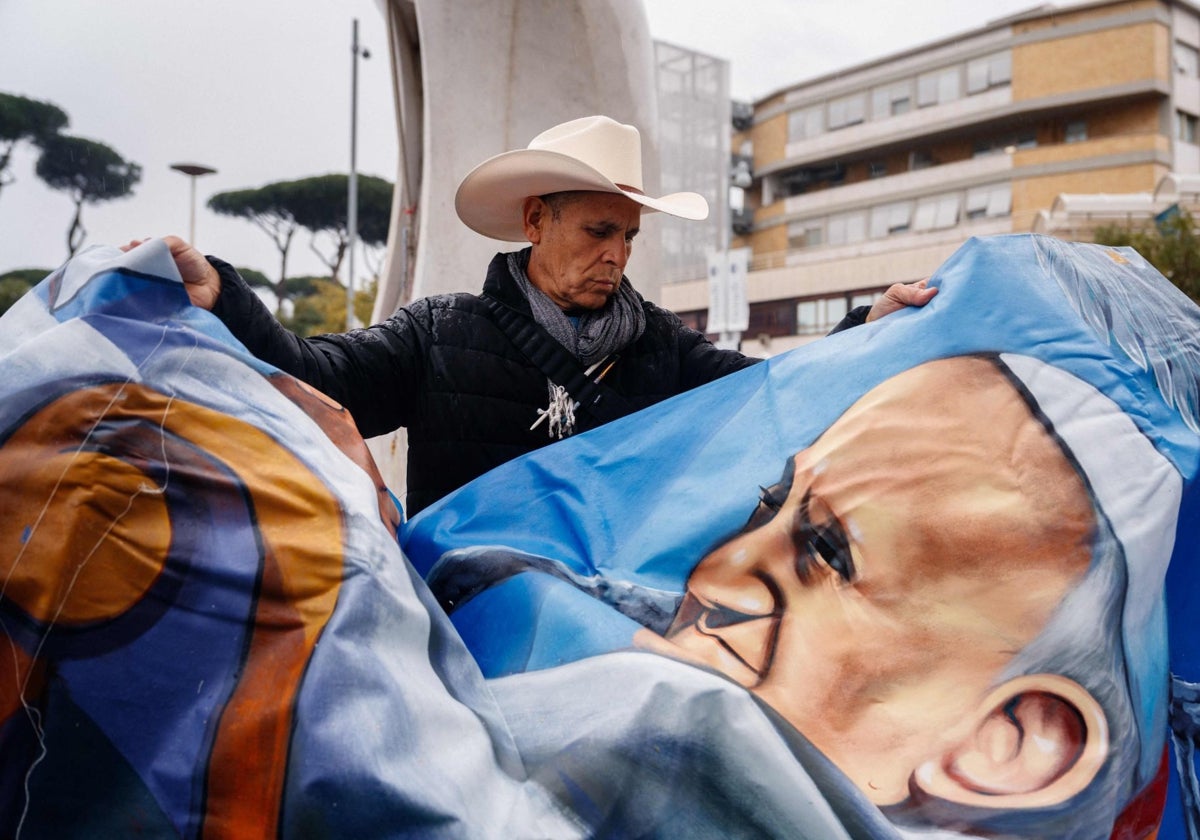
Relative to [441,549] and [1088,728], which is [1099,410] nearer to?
[1088,728]

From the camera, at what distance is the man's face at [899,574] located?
1683 mm

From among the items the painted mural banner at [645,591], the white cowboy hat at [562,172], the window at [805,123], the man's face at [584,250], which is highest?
the window at [805,123]

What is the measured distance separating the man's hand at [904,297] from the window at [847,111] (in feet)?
147

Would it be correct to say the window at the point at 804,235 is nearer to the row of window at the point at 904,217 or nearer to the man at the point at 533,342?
the row of window at the point at 904,217

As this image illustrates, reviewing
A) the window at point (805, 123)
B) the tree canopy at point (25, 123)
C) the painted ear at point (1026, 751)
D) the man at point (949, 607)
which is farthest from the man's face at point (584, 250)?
the window at point (805, 123)

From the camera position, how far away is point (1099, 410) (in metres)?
1.94

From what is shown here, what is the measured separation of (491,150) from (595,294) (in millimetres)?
3903

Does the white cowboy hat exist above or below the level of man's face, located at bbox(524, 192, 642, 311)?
above

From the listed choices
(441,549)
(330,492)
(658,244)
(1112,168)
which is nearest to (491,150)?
(658,244)

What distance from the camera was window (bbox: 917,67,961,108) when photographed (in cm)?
4156

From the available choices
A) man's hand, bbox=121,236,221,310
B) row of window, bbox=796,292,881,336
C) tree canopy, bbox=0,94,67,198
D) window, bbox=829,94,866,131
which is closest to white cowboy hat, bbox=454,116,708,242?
man's hand, bbox=121,236,221,310

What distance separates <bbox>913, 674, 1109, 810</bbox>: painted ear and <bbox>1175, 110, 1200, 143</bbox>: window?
42.4m

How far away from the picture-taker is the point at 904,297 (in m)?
2.27

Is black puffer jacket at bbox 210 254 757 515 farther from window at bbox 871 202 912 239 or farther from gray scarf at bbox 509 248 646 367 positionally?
window at bbox 871 202 912 239
